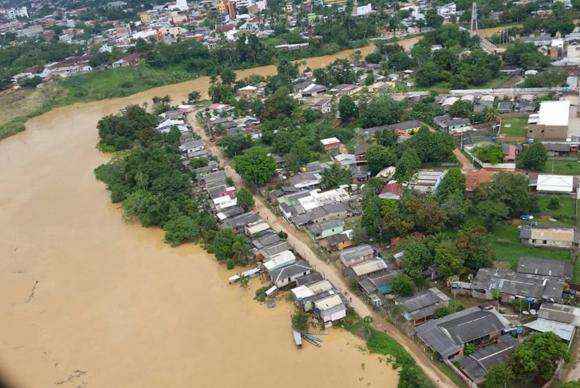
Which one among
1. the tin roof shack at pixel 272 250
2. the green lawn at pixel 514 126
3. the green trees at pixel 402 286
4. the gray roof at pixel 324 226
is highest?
the green trees at pixel 402 286

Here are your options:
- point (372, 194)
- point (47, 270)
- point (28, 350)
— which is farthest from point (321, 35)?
point (28, 350)

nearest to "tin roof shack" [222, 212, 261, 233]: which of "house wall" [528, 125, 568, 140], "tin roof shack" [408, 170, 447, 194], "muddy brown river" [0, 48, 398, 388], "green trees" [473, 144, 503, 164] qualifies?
"muddy brown river" [0, 48, 398, 388]

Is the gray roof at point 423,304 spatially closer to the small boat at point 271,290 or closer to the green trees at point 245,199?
the small boat at point 271,290

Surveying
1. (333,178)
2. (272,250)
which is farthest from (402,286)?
(333,178)

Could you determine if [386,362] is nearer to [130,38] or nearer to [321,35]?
[321,35]

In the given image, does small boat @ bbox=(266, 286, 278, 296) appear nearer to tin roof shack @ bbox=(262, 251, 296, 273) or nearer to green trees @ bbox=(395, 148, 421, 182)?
tin roof shack @ bbox=(262, 251, 296, 273)

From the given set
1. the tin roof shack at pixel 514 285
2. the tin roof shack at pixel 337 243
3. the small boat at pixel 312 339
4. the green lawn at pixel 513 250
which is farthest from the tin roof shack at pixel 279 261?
the green lawn at pixel 513 250
